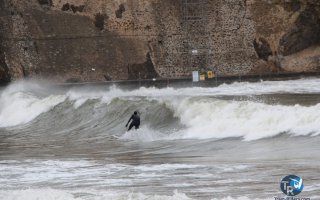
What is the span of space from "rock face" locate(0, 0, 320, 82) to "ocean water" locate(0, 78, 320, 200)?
14.3 ft

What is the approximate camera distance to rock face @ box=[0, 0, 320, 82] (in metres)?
37.8

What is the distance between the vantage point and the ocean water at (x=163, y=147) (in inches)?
475

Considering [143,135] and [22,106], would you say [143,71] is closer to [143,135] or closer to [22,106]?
[22,106]

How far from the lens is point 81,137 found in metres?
23.9

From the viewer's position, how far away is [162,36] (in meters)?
38.1

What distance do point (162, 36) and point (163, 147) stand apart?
1945cm

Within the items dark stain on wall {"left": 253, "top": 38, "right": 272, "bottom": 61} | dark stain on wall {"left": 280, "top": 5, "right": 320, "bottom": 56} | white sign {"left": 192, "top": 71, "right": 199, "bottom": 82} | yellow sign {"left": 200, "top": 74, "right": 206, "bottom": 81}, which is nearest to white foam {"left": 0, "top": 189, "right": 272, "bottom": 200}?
white sign {"left": 192, "top": 71, "right": 199, "bottom": 82}

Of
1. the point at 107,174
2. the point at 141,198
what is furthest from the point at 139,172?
the point at 141,198

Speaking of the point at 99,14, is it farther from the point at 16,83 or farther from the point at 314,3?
the point at 314,3

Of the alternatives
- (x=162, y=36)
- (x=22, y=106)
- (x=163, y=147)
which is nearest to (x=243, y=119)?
(x=163, y=147)

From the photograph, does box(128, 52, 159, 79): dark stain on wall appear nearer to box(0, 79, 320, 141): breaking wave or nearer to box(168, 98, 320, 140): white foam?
box(0, 79, 320, 141): breaking wave

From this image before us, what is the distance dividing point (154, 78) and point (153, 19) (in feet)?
9.45

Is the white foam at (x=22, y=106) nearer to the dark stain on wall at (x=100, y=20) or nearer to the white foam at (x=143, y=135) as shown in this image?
the dark stain on wall at (x=100, y=20)

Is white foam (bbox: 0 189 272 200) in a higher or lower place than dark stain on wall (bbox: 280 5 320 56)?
lower
